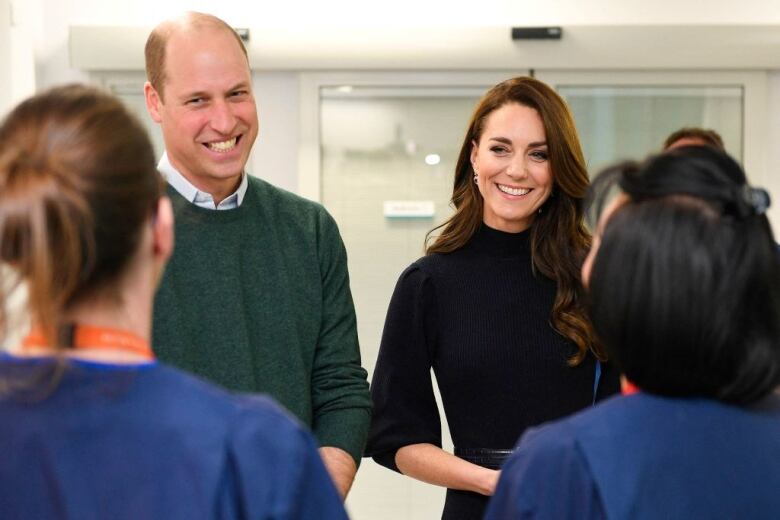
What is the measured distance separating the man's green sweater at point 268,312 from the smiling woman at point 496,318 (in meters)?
0.20

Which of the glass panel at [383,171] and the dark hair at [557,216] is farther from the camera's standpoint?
the glass panel at [383,171]

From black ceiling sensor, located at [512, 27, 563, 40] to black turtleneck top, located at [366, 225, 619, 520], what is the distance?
231cm

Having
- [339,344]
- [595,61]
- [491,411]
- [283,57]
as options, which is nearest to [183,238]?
[339,344]

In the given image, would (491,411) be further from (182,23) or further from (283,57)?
(283,57)

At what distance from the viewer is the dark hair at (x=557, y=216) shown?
2.38m

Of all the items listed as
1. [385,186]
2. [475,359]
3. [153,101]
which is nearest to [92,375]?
[153,101]

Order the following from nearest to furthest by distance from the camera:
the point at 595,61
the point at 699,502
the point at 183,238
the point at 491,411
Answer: the point at 699,502 < the point at 183,238 < the point at 491,411 < the point at 595,61

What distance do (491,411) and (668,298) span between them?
112cm

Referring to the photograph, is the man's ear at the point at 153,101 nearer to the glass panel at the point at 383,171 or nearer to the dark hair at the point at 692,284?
the dark hair at the point at 692,284

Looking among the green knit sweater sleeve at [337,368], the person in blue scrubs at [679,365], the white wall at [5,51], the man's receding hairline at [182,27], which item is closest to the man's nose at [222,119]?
the man's receding hairline at [182,27]

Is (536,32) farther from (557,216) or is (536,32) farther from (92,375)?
(92,375)

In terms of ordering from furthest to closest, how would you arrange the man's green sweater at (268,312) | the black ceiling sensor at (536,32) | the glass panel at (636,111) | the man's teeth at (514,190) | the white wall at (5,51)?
the glass panel at (636,111) < the black ceiling sensor at (536,32) < the white wall at (5,51) < the man's teeth at (514,190) < the man's green sweater at (268,312)

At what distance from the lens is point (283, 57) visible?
4656 millimetres

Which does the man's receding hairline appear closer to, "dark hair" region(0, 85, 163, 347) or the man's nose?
the man's nose
